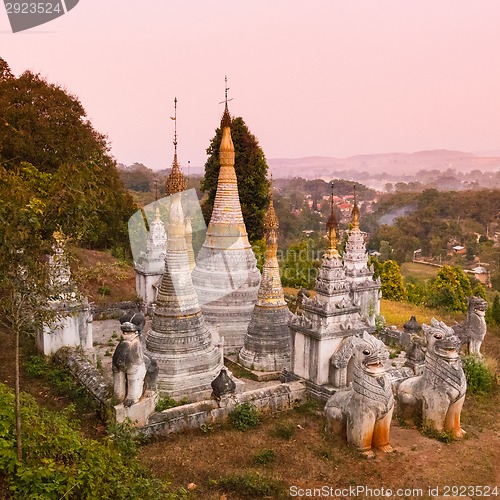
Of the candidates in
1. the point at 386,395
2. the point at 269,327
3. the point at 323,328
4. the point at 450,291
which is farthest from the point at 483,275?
the point at 386,395

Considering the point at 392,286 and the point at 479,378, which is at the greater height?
the point at 479,378

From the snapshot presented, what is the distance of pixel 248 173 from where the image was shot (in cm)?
3288

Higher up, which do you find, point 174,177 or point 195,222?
point 174,177

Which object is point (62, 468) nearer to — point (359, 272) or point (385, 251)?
point (359, 272)

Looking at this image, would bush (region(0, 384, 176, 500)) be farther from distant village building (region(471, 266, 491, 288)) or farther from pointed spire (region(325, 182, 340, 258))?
distant village building (region(471, 266, 491, 288))

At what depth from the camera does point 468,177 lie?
289 ft

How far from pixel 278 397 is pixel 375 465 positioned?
3293 mm

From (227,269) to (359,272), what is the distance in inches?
263

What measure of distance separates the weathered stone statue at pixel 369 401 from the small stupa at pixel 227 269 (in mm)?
7918

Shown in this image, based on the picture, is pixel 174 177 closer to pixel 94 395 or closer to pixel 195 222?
pixel 94 395

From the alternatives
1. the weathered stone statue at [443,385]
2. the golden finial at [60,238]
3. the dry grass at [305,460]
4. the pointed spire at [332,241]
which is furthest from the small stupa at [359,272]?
the golden finial at [60,238]

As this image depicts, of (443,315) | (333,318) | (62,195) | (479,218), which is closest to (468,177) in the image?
(479,218)

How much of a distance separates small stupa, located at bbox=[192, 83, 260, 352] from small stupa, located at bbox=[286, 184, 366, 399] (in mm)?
4598

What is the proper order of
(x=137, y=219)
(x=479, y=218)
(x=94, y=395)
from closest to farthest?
(x=94, y=395) → (x=137, y=219) → (x=479, y=218)
